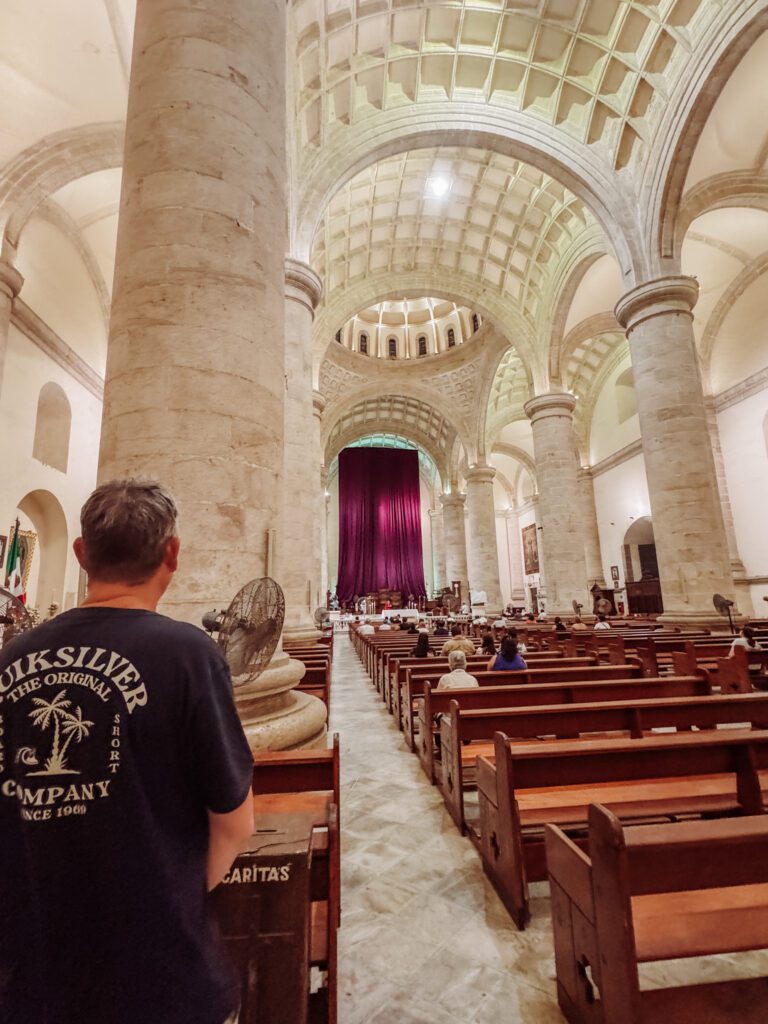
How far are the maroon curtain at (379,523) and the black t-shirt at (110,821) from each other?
29.0 m

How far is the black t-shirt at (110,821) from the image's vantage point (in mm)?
760

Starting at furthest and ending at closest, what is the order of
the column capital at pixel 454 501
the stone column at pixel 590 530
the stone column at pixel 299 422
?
the column capital at pixel 454 501, the stone column at pixel 590 530, the stone column at pixel 299 422

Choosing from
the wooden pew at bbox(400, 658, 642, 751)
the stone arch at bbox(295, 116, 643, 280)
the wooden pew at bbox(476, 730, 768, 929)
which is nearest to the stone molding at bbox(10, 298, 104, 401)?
the stone arch at bbox(295, 116, 643, 280)

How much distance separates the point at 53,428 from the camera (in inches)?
422

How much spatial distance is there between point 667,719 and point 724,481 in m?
13.4

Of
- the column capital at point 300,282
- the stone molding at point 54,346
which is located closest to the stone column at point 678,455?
the column capital at point 300,282

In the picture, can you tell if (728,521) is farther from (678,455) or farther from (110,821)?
(110,821)

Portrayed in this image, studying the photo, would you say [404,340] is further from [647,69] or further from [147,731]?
[147,731]

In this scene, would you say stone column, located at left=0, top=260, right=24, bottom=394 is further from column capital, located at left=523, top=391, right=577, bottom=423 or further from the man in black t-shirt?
column capital, located at left=523, top=391, right=577, bottom=423

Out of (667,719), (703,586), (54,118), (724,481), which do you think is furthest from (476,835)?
(724,481)

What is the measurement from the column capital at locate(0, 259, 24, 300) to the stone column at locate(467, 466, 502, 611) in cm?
1479

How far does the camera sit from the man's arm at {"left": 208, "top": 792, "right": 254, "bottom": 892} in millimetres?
881

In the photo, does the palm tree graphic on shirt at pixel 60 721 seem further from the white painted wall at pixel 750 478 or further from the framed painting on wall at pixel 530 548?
the framed painting on wall at pixel 530 548

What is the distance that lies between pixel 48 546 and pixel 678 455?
12.2 metres
